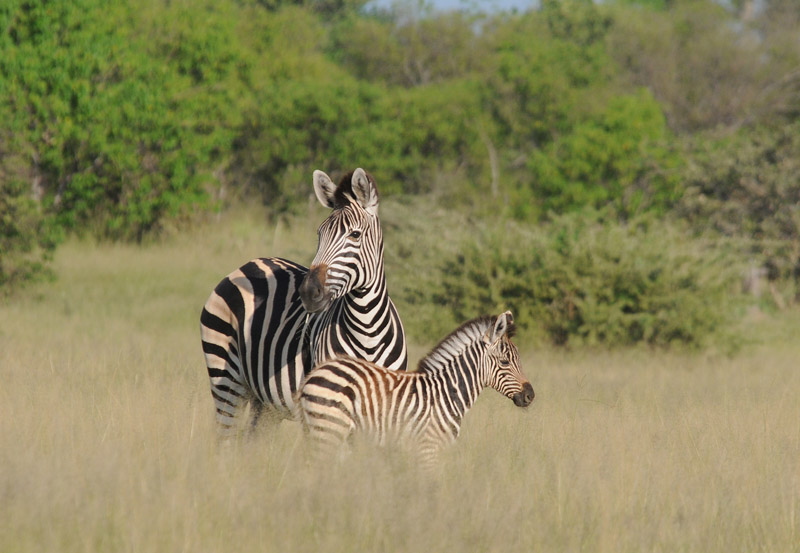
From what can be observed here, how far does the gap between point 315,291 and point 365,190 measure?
0.76m

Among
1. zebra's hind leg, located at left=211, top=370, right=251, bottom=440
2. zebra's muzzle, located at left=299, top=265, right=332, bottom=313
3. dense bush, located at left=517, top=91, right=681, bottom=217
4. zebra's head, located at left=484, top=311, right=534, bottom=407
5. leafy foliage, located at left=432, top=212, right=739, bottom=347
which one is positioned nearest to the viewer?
zebra's muzzle, located at left=299, top=265, right=332, bottom=313

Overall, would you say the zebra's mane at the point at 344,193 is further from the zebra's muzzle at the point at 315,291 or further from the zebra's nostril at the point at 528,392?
the zebra's nostril at the point at 528,392

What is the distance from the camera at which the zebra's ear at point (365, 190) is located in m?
A: 6.29

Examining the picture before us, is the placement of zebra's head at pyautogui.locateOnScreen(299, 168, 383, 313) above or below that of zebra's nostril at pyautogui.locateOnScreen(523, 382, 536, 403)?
above

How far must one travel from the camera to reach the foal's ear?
636cm

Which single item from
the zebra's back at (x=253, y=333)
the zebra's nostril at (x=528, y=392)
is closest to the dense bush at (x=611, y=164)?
the zebra's back at (x=253, y=333)

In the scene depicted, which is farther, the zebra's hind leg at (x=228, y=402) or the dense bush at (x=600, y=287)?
the dense bush at (x=600, y=287)

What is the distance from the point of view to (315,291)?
596 centimetres

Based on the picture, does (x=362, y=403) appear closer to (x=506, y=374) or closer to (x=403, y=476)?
(x=403, y=476)

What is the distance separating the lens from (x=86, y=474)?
5.50m

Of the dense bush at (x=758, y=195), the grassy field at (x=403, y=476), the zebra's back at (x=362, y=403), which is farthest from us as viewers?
the dense bush at (x=758, y=195)

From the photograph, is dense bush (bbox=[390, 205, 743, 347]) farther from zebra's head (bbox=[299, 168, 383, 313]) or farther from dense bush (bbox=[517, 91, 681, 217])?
dense bush (bbox=[517, 91, 681, 217])

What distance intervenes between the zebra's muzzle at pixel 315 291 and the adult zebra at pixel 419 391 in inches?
13.9

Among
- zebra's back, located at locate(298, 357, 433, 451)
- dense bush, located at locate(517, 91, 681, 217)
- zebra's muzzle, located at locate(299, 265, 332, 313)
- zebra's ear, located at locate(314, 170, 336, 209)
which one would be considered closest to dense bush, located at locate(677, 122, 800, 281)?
dense bush, located at locate(517, 91, 681, 217)
